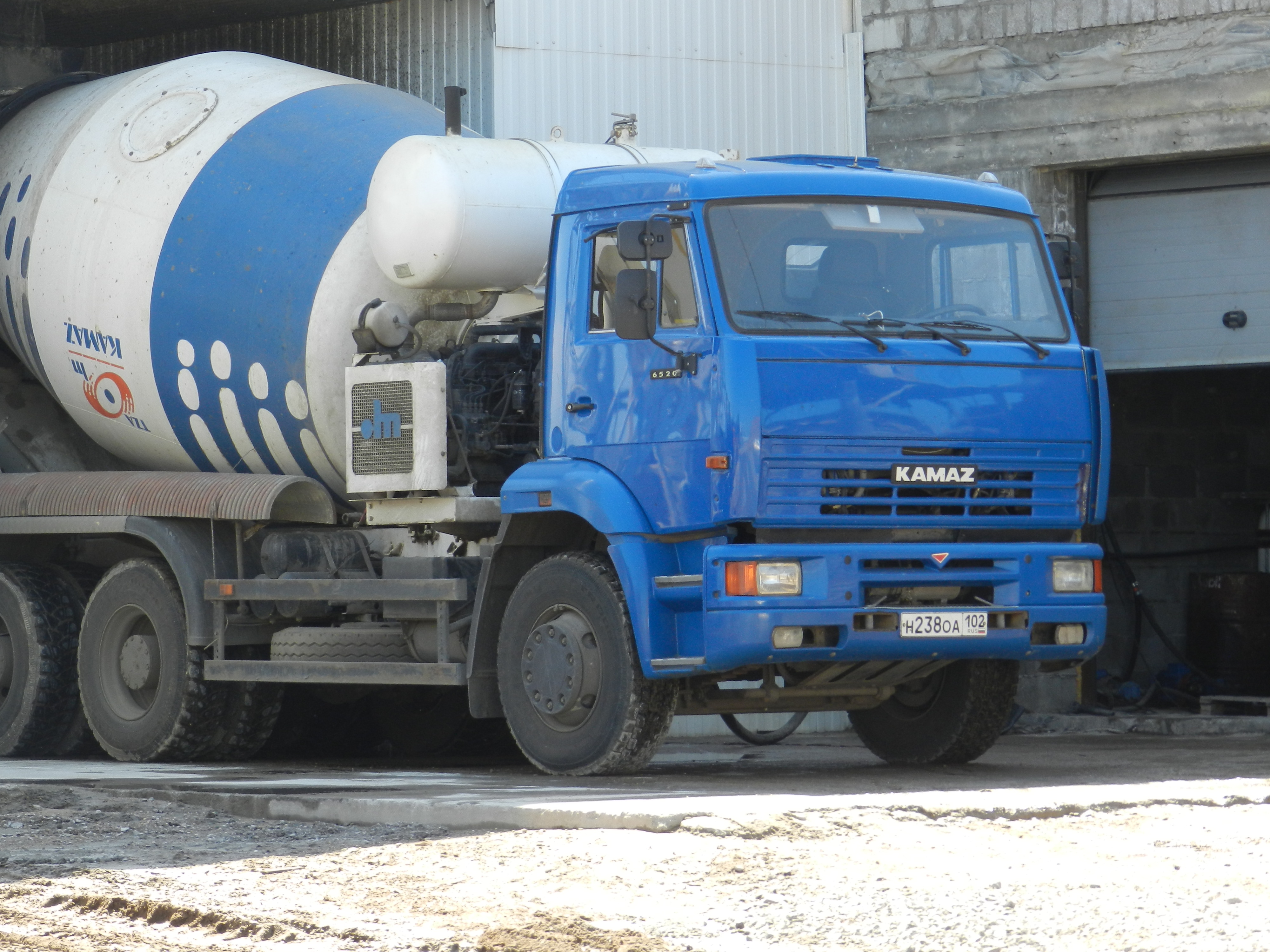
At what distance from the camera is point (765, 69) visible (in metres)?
15.3

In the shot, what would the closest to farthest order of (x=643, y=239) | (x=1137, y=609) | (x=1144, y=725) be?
Result: (x=643, y=239), (x=1144, y=725), (x=1137, y=609)

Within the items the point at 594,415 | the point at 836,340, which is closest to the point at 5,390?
the point at 594,415

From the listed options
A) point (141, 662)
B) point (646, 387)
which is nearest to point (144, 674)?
point (141, 662)

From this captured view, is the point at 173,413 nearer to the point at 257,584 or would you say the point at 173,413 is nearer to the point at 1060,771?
the point at 257,584

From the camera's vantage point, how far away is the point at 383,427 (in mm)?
10508

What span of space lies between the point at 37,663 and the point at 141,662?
843 mm

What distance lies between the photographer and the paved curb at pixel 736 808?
705 centimetres

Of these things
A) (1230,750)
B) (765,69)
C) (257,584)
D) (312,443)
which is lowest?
(1230,750)

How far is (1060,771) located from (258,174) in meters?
5.32

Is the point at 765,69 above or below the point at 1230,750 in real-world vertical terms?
above

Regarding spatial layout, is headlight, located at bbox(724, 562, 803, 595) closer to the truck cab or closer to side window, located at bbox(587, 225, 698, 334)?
the truck cab

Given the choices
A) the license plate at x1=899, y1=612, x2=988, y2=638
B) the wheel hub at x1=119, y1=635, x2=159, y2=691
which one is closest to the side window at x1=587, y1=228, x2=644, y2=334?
the license plate at x1=899, y1=612, x2=988, y2=638

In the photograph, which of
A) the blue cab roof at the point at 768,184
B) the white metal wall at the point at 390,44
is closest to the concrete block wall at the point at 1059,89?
the white metal wall at the point at 390,44

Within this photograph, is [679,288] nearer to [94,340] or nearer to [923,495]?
[923,495]
